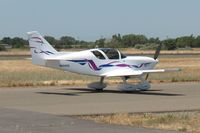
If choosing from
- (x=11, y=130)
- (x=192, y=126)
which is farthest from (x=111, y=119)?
(x=11, y=130)

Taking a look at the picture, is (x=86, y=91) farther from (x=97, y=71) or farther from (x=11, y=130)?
(x=11, y=130)

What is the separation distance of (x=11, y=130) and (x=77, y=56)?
580 inches

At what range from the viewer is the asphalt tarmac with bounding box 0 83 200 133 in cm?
1238

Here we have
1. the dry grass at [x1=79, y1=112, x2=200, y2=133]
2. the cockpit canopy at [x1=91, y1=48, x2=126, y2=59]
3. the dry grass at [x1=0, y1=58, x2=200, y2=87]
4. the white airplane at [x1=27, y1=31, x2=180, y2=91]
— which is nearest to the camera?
the dry grass at [x1=79, y1=112, x2=200, y2=133]

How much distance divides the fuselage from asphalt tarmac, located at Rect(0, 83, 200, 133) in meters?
1.06

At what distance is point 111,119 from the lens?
1430 cm

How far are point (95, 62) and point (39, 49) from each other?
2.94m

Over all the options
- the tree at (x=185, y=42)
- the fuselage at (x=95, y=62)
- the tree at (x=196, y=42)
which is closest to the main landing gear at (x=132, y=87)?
the fuselage at (x=95, y=62)

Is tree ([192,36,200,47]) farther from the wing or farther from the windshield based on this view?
the wing

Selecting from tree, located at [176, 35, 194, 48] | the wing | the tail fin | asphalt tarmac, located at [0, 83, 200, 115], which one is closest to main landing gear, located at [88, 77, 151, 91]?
asphalt tarmac, located at [0, 83, 200, 115]

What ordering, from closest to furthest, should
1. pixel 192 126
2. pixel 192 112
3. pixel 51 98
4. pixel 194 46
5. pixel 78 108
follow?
pixel 192 126 < pixel 192 112 < pixel 78 108 < pixel 51 98 < pixel 194 46

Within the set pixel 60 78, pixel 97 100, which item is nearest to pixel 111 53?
pixel 97 100

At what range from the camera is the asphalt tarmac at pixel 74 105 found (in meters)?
12.4

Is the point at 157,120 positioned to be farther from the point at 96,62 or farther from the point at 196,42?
the point at 196,42
